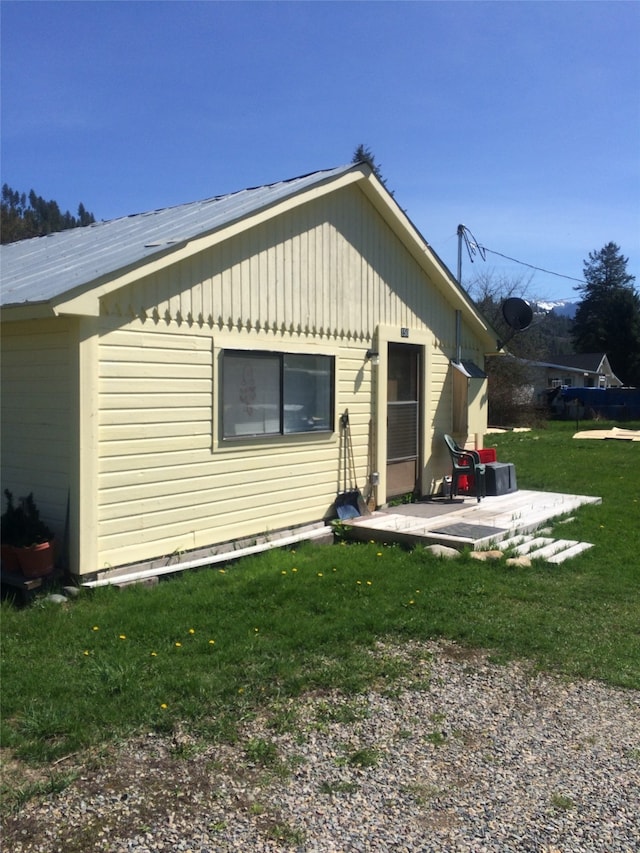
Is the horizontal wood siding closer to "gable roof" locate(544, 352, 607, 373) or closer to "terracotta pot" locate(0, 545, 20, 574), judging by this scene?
"terracotta pot" locate(0, 545, 20, 574)

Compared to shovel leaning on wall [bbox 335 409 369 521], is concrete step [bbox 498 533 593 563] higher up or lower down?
lower down

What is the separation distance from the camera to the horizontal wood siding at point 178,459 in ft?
21.6

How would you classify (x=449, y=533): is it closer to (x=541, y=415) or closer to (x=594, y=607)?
(x=594, y=607)

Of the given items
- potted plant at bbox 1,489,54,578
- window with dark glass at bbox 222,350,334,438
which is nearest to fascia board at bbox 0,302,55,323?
potted plant at bbox 1,489,54,578

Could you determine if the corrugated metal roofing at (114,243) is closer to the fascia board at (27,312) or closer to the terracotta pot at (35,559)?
the fascia board at (27,312)

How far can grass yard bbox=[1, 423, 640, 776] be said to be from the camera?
4.14 metres

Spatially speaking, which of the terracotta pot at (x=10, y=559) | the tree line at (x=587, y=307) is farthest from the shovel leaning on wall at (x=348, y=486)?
the tree line at (x=587, y=307)

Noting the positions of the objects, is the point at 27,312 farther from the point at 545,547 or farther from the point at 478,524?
the point at 545,547

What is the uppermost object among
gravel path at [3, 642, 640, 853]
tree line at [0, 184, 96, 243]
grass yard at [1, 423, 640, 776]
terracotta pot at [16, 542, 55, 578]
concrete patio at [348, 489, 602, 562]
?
tree line at [0, 184, 96, 243]

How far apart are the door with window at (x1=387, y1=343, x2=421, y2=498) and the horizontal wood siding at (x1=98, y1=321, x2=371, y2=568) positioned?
1.91 meters

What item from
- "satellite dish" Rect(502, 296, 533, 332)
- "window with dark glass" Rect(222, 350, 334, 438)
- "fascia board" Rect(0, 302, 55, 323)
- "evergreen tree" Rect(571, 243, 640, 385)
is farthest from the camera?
"evergreen tree" Rect(571, 243, 640, 385)

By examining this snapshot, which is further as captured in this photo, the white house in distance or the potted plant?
the white house in distance

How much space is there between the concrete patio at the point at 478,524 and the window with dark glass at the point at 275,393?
1.45 m

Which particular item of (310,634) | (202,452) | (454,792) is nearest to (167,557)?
(202,452)
